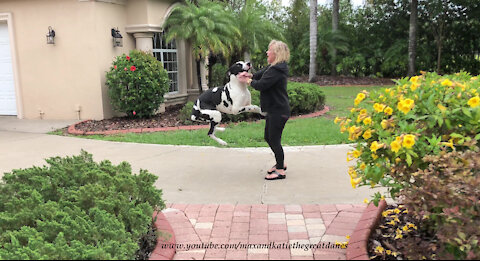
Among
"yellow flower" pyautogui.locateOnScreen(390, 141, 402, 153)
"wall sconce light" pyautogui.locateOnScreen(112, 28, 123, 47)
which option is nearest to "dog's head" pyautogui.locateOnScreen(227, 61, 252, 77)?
"yellow flower" pyautogui.locateOnScreen(390, 141, 402, 153)

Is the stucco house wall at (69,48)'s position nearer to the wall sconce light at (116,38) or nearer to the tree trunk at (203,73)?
the wall sconce light at (116,38)

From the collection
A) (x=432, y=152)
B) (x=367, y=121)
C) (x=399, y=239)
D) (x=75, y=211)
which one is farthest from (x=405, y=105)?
(x=75, y=211)

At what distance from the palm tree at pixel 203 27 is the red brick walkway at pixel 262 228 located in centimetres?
730

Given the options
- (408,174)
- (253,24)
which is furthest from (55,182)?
(253,24)

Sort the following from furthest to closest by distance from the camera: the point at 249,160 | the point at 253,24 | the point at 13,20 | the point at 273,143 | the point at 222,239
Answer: the point at 253,24 < the point at 13,20 < the point at 249,160 < the point at 273,143 < the point at 222,239

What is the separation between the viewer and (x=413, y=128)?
3.30 meters

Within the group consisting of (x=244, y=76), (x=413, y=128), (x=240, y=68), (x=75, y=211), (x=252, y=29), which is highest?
(x=252, y=29)

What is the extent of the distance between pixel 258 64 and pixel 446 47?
9307 millimetres

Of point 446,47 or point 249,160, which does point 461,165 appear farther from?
point 446,47

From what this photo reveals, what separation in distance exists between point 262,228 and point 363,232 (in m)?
0.93

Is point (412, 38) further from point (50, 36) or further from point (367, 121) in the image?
point (367, 121)

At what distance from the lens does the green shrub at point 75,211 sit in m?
3.04

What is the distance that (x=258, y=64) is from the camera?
23.8m

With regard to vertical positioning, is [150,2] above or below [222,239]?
above
